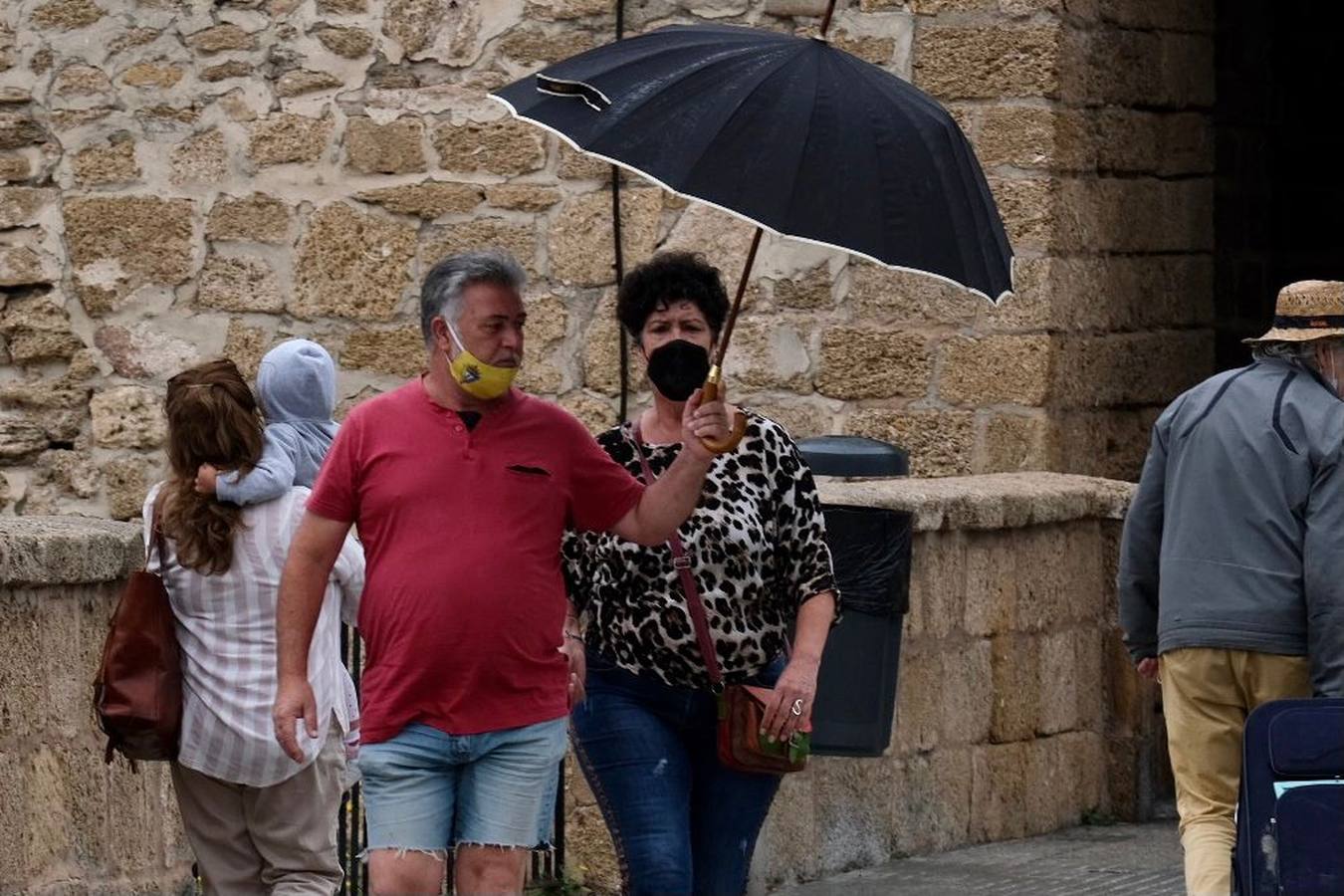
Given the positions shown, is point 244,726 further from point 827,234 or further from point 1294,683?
point 1294,683

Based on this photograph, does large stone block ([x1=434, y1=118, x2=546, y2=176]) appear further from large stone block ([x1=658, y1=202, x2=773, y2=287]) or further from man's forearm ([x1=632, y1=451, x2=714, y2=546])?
man's forearm ([x1=632, y1=451, x2=714, y2=546])

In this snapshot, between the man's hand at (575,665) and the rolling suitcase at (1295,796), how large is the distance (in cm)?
124

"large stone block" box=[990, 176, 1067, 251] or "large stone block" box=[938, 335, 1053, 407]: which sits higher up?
"large stone block" box=[990, 176, 1067, 251]

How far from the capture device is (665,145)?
5137 millimetres

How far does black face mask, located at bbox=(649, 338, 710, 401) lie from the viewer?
5348 millimetres

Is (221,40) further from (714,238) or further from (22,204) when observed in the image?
(714,238)

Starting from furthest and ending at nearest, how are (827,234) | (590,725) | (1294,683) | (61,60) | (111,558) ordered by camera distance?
1. (61,60)
2. (111,558)
3. (1294,683)
4. (590,725)
5. (827,234)

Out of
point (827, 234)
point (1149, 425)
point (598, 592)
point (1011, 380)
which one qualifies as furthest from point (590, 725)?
point (1149, 425)

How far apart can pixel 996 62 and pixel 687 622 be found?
4455 millimetres

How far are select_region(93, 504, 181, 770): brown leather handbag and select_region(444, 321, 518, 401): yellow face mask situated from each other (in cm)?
102

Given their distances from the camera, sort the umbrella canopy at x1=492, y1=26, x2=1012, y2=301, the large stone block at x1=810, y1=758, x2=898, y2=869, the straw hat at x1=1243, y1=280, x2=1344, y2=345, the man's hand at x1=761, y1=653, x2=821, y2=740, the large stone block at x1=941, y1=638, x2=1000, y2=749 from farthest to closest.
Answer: the large stone block at x1=941, y1=638, x2=1000, y2=749
the large stone block at x1=810, y1=758, x2=898, y2=869
the straw hat at x1=1243, y1=280, x2=1344, y2=345
the man's hand at x1=761, y1=653, x2=821, y2=740
the umbrella canopy at x1=492, y1=26, x2=1012, y2=301

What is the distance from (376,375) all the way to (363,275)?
340 millimetres

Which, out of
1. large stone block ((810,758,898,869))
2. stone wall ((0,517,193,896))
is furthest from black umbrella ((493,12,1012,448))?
large stone block ((810,758,898,869))

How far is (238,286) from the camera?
10.1 m
